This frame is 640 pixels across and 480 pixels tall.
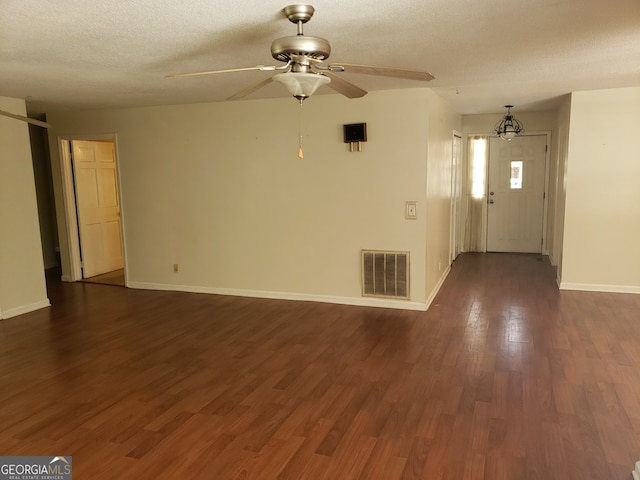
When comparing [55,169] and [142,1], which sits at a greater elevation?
[142,1]

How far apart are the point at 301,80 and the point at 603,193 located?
4572 mm

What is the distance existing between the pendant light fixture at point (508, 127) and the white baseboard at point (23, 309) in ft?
21.5

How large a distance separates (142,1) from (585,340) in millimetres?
4085

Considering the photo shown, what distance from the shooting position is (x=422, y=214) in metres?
4.90

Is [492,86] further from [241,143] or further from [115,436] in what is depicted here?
[115,436]

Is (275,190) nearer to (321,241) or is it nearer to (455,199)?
(321,241)

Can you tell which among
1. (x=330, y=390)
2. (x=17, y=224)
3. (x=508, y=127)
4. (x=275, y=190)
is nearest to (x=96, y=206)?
(x=17, y=224)

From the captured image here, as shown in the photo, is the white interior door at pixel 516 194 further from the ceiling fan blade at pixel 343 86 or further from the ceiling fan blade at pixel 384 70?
the ceiling fan blade at pixel 384 70

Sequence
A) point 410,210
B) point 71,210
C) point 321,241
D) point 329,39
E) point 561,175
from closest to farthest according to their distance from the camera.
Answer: point 329,39, point 410,210, point 321,241, point 561,175, point 71,210

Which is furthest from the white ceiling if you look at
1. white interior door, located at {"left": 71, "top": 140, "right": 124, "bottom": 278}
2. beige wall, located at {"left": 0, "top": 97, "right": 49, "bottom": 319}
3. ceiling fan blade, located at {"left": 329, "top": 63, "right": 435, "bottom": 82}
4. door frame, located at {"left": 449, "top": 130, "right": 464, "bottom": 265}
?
door frame, located at {"left": 449, "top": 130, "right": 464, "bottom": 265}

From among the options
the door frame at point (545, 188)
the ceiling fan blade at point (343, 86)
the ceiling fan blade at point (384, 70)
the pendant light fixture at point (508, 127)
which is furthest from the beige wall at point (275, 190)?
the ceiling fan blade at point (384, 70)

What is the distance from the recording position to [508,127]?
290 inches

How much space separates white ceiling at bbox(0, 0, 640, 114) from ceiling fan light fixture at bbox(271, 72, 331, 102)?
14.3 inches

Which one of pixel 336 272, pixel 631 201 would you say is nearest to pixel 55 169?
pixel 336 272
